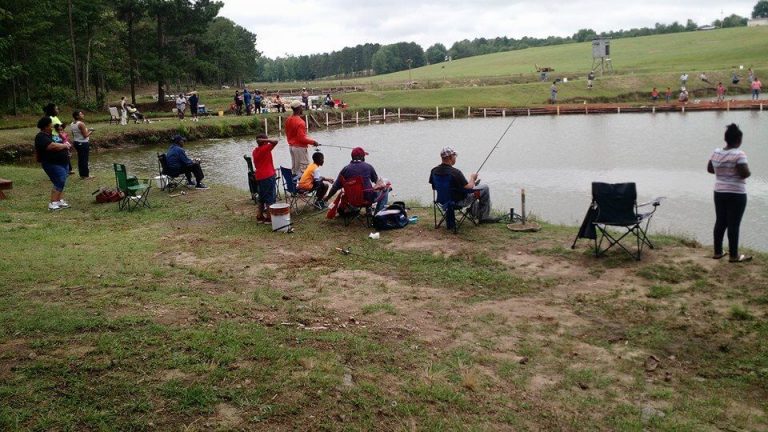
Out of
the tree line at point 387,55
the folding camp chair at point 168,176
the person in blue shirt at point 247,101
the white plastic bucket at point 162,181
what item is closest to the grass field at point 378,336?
the folding camp chair at point 168,176

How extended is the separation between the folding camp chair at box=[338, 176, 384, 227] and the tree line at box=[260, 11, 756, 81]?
14932cm

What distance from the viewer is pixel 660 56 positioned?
76125mm

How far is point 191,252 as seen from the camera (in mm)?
8500

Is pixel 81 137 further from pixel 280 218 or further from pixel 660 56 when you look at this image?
pixel 660 56

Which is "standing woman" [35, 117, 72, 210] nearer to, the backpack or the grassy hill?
the backpack

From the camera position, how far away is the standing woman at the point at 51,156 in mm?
11352

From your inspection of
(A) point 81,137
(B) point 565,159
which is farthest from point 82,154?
(B) point 565,159

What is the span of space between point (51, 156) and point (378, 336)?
894cm

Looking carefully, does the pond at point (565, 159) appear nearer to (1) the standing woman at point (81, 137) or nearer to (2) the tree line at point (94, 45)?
(1) the standing woman at point (81, 137)

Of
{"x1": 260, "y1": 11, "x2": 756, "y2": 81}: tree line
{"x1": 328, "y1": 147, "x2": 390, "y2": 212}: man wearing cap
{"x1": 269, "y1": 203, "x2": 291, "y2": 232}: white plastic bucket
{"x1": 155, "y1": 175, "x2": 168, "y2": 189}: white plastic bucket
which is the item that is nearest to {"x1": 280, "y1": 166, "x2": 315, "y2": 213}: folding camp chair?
{"x1": 269, "y1": 203, "x2": 291, "y2": 232}: white plastic bucket

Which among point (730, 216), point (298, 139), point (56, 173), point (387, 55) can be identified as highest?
point (387, 55)

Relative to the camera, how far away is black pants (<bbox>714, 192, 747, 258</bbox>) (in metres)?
7.31

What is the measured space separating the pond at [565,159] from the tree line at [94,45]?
466 inches

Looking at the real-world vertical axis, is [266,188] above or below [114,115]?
below
